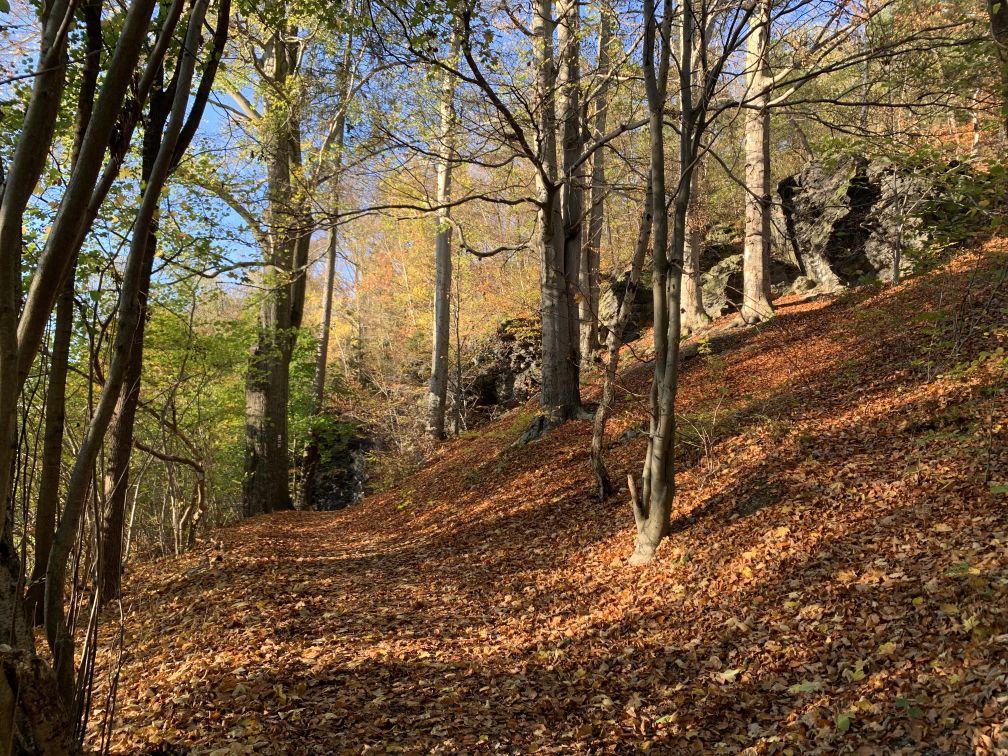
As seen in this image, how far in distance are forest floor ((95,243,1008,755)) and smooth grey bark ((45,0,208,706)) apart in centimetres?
91

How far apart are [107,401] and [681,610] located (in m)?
3.96

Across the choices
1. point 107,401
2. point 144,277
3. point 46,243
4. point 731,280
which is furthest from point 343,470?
point 46,243

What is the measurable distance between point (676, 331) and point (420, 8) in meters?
3.51

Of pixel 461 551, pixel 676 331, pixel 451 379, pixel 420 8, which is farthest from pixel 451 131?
pixel 451 379

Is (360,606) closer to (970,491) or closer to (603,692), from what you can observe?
(603,692)

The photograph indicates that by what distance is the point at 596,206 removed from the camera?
11484 millimetres

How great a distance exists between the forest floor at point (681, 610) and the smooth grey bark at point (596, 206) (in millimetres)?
2313

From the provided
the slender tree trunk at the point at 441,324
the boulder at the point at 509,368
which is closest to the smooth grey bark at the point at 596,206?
the boulder at the point at 509,368

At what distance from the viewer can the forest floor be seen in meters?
3.28

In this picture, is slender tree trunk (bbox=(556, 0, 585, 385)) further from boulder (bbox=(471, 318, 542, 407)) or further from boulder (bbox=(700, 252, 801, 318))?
boulder (bbox=(471, 318, 542, 407))

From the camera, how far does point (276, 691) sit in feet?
12.6

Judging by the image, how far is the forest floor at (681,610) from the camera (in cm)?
328

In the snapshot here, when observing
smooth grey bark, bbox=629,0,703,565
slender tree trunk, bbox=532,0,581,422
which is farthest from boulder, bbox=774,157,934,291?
smooth grey bark, bbox=629,0,703,565

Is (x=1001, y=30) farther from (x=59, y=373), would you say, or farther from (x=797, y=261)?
(x=797, y=261)
